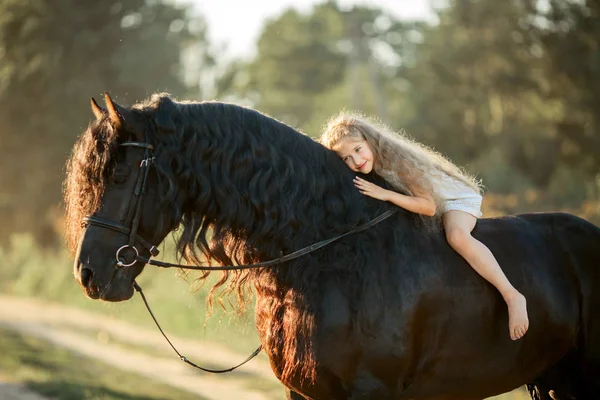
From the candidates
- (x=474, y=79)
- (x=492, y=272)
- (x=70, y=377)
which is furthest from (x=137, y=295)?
(x=474, y=79)

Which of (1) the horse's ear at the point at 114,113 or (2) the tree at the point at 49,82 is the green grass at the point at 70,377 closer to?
(1) the horse's ear at the point at 114,113

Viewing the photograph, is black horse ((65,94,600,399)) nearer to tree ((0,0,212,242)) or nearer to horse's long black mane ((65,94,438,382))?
horse's long black mane ((65,94,438,382))

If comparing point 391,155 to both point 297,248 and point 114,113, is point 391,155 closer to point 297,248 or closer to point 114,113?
point 297,248

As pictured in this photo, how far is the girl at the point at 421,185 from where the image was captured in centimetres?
384

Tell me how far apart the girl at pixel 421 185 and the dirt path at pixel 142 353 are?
5134 mm

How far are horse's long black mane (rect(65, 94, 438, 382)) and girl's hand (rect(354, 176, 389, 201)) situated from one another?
3cm

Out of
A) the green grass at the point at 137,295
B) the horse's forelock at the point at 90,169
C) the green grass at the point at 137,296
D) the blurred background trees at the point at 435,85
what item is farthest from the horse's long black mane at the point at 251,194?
the blurred background trees at the point at 435,85

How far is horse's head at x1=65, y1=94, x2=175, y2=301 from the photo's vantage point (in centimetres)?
351

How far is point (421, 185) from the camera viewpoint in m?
3.95

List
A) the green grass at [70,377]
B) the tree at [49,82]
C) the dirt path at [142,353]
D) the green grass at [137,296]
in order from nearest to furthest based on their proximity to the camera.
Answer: the green grass at [70,377] < the dirt path at [142,353] < the green grass at [137,296] < the tree at [49,82]

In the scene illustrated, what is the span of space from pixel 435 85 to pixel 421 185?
103ft

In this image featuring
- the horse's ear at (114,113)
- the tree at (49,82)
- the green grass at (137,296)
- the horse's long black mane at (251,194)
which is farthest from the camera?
the tree at (49,82)

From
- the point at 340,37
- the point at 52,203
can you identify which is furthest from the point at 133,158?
the point at 340,37

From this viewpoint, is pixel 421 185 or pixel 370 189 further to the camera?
pixel 421 185
